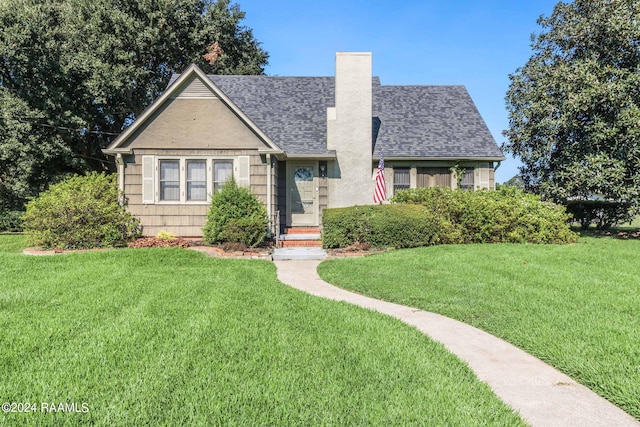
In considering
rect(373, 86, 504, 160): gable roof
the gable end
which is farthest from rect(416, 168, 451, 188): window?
the gable end

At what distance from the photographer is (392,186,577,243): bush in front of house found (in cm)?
1062

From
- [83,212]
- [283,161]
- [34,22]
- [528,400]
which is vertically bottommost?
[528,400]

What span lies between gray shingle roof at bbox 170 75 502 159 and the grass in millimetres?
9501

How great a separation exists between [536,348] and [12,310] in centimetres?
588

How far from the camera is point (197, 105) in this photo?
38.5 feet

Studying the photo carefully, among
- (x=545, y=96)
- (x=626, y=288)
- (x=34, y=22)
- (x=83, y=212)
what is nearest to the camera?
(x=626, y=288)

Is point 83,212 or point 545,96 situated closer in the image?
point 83,212

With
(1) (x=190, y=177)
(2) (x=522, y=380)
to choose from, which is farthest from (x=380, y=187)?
(2) (x=522, y=380)

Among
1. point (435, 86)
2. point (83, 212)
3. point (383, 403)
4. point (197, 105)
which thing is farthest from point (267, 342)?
point (435, 86)

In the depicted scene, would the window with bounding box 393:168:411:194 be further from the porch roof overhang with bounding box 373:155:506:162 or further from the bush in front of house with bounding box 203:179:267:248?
the bush in front of house with bounding box 203:179:267:248

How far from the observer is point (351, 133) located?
14.1 metres

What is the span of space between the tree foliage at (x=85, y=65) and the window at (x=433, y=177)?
16281 millimetres

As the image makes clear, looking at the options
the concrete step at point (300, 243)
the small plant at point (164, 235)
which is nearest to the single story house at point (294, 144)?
the small plant at point (164, 235)

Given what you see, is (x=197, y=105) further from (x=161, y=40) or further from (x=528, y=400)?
(x=161, y=40)
